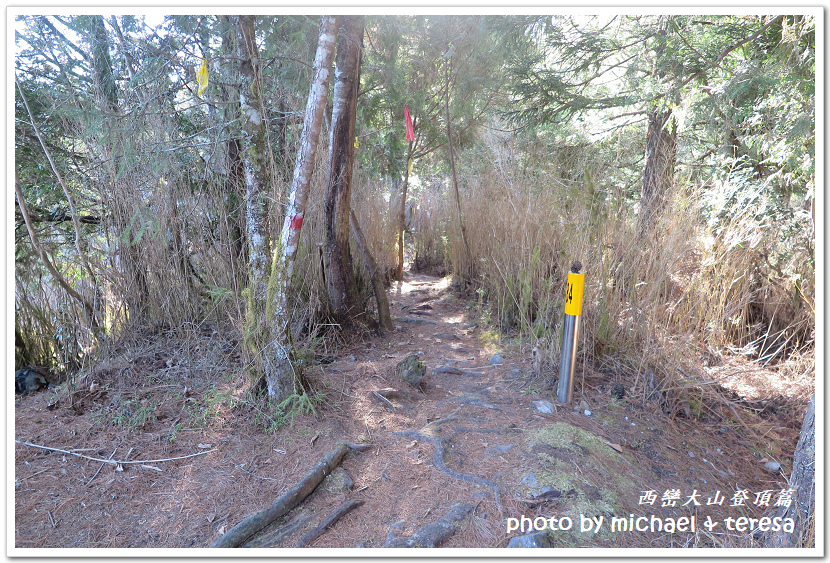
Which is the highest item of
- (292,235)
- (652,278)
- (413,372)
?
(292,235)

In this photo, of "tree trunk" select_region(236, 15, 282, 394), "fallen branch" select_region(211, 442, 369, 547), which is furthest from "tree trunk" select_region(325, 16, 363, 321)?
"fallen branch" select_region(211, 442, 369, 547)

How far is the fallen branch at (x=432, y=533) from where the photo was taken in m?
1.73

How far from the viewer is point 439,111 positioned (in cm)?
655

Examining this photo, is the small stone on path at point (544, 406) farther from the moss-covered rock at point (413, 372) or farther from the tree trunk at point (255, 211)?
the tree trunk at point (255, 211)

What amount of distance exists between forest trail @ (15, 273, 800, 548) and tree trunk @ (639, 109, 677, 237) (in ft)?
4.09

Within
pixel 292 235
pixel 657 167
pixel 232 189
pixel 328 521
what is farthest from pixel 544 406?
pixel 232 189

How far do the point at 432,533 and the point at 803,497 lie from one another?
130cm

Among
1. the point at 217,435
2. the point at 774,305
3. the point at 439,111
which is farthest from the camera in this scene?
the point at 439,111

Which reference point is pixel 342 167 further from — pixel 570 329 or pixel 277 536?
pixel 277 536

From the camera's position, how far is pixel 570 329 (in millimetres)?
2631

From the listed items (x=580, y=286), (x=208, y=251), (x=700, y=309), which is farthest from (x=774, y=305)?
(x=208, y=251)

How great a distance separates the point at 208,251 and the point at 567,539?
123 inches

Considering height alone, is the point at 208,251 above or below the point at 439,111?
below
